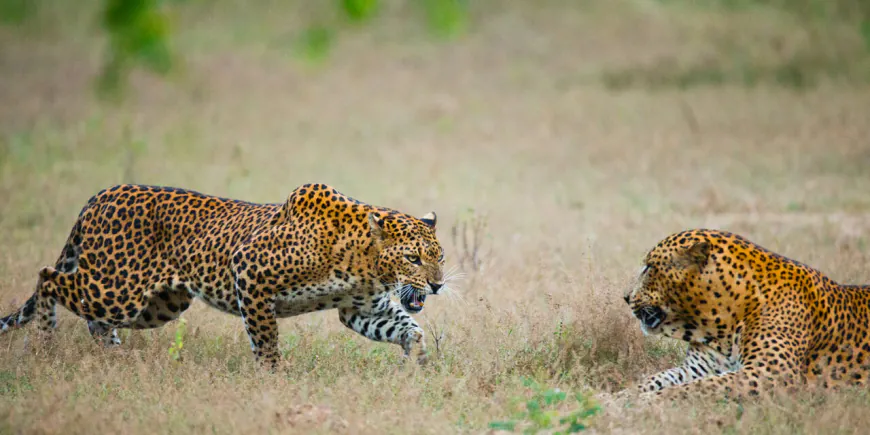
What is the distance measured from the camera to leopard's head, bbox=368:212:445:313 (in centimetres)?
729

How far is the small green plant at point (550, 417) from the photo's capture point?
245 inches

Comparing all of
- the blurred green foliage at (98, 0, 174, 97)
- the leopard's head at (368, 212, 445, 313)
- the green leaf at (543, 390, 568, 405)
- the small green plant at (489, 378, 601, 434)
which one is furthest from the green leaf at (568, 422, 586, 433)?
the blurred green foliage at (98, 0, 174, 97)

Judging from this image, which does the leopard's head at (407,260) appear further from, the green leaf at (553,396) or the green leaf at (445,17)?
the green leaf at (445,17)

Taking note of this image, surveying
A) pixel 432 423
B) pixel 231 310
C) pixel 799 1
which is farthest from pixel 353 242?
pixel 799 1

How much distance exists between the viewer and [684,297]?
22.8 feet

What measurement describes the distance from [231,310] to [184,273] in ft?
1.45

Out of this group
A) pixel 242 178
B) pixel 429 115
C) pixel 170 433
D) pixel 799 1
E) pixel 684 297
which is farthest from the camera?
pixel 799 1

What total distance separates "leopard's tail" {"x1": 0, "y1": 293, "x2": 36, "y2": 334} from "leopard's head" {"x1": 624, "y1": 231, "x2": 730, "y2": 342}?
442 cm

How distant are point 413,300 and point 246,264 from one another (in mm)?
1211

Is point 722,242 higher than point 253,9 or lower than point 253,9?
lower

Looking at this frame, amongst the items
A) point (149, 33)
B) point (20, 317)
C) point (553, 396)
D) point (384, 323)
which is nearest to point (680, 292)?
point (553, 396)

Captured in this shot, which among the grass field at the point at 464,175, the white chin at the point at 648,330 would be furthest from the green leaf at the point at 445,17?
the white chin at the point at 648,330

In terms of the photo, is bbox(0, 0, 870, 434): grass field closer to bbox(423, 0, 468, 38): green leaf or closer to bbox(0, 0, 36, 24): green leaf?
bbox(423, 0, 468, 38): green leaf

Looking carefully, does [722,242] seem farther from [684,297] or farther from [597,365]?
[597,365]
